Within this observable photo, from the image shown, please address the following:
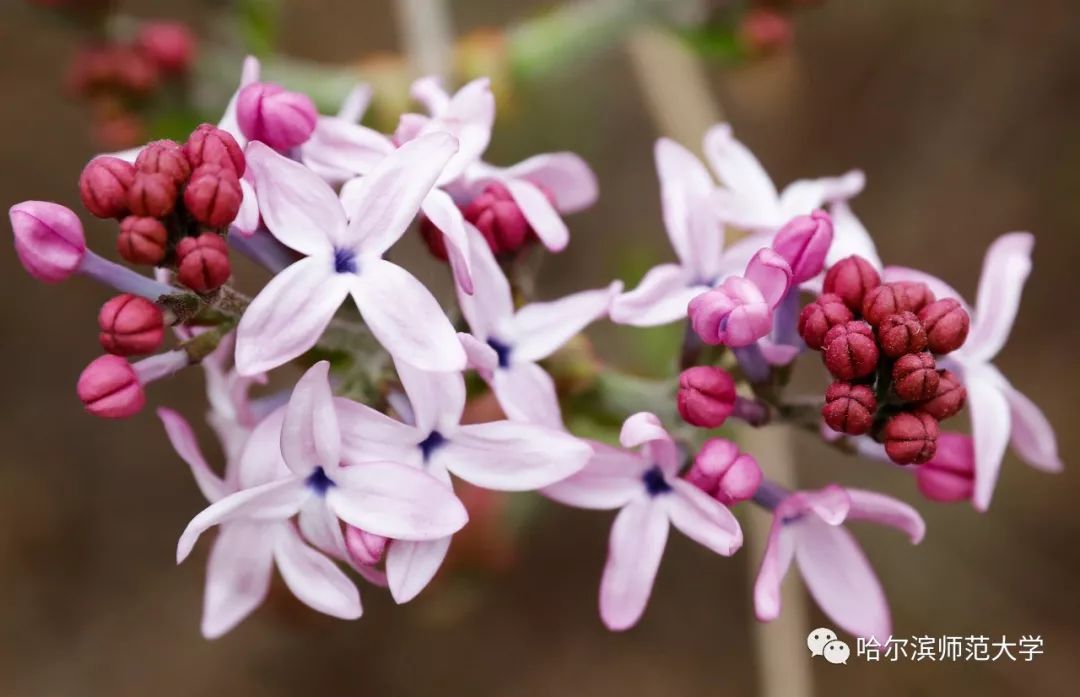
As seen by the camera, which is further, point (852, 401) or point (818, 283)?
point (818, 283)

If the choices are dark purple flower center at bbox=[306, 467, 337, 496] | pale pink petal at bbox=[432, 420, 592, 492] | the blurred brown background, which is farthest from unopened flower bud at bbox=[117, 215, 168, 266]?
the blurred brown background

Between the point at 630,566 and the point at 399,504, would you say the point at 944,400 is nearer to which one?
the point at 630,566

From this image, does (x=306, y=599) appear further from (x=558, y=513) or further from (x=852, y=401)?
(x=558, y=513)

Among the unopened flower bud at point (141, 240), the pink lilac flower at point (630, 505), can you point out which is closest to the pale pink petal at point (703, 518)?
the pink lilac flower at point (630, 505)

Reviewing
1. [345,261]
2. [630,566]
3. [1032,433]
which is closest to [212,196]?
[345,261]

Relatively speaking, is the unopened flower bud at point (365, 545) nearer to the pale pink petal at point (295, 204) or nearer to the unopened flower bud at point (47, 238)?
the pale pink petal at point (295, 204)

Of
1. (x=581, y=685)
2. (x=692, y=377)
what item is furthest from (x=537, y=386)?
(x=581, y=685)
